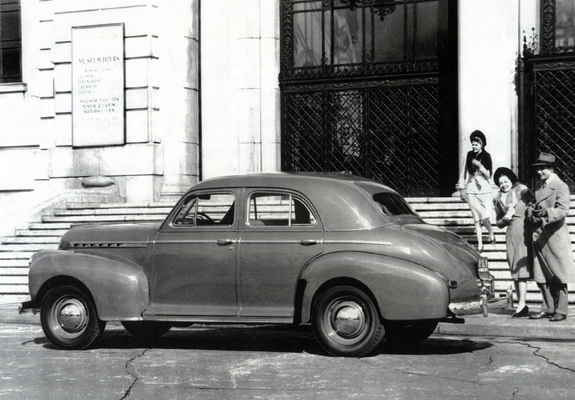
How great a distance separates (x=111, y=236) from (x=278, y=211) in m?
1.82

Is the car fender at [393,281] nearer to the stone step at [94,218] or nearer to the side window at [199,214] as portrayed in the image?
the side window at [199,214]

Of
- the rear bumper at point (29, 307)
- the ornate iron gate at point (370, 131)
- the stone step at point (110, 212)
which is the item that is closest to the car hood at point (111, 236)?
the rear bumper at point (29, 307)

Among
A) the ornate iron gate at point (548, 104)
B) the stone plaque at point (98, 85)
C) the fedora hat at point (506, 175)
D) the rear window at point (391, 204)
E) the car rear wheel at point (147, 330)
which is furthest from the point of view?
the stone plaque at point (98, 85)

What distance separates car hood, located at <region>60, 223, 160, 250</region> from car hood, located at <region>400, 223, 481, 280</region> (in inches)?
99.1

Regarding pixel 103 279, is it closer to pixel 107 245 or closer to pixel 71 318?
pixel 107 245

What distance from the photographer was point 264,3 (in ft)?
69.0

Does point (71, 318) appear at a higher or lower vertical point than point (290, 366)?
higher

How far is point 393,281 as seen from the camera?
29.0ft

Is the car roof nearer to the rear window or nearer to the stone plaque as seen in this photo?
the rear window

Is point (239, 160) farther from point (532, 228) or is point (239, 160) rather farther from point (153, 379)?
point (153, 379)

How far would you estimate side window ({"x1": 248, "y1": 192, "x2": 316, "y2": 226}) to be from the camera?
30.9 ft

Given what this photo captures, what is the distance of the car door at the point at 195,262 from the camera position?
31.0 feet

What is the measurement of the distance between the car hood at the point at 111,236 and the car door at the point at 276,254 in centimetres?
103

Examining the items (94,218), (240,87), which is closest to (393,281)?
(94,218)
